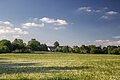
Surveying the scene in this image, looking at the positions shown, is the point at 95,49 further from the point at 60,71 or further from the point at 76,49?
the point at 60,71

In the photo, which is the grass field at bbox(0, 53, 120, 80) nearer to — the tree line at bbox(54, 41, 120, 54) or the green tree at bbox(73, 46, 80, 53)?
the tree line at bbox(54, 41, 120, 54)

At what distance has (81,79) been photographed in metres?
18.7

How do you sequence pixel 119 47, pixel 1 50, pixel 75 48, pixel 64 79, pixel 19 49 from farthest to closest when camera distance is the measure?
pixel 75 48 → pixel 119 47 → pixel 19 49 → pixel 1 50 → pixel 64 79

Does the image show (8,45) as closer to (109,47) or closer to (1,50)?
(1,50)

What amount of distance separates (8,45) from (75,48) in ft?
155

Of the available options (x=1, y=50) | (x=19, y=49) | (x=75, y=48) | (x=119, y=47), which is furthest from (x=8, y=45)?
(x=119, y=47)

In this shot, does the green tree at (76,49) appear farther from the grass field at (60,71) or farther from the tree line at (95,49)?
the grass field at (60,71)

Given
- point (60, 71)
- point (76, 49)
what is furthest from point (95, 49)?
point (60, 71)

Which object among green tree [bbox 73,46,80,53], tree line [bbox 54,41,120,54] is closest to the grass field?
tree line [bbox 54,41,120,54]

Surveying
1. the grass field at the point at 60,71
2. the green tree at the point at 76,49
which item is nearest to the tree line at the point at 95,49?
the green tree at the point at 76,49

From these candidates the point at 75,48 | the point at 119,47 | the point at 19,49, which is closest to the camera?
the point at 19,49

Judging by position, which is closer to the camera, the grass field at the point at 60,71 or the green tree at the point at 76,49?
the grass field at the point at 60,71

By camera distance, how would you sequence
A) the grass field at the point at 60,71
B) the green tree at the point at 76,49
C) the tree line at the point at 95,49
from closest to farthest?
1. the grass field at the point at 60,71
2. the tree line at the point at 95,49
3. the green tree at the point at 76,49

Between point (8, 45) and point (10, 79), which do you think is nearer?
point (10, 79)
